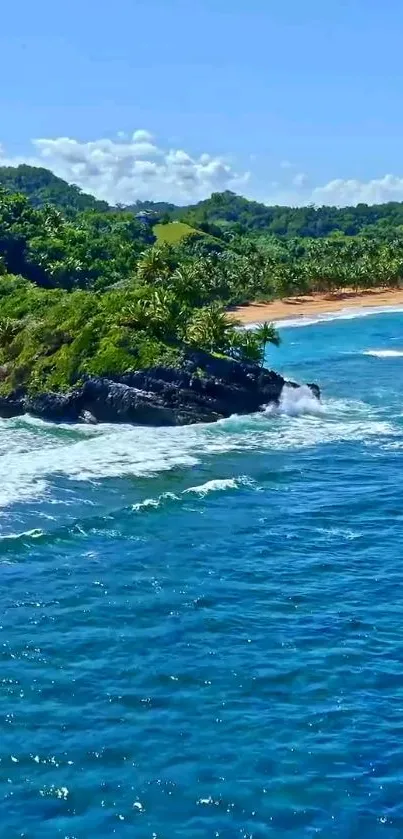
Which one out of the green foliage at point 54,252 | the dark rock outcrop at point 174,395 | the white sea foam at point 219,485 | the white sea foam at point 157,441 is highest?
the green foliage at point 54,252

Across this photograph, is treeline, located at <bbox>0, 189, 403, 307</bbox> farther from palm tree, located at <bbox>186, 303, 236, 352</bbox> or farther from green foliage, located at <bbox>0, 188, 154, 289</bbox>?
palm tree, located at <bbox>186, 303, 236, 352</bbox>

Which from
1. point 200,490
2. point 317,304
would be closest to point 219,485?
point 200,490

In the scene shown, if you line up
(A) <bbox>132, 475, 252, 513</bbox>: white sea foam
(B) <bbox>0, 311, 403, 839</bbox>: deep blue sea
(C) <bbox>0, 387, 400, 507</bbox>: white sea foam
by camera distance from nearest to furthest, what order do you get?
(B) <bbox>0, 311, 403, 839</bbox>: deep blue sea, (A) <bbox>132, 475, 252, 513</bbox>: white sea foam, (C) <bbox>0, 387, 400, 507</bbox>: white sea foam

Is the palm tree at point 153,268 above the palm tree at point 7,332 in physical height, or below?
above

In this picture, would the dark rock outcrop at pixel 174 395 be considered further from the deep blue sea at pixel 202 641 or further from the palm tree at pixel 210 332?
the deep blue sea at pixel 202 641

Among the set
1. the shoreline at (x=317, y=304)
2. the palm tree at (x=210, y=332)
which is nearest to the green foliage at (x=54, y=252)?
the shoreline at (x=317, y=304)

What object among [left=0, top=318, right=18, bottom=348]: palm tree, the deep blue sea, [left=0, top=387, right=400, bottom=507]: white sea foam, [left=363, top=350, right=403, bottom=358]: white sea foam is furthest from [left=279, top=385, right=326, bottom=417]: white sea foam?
[left=363, top=350, right=403, bottom=358]: white sea foam
